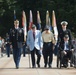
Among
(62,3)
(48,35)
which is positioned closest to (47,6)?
(62,3)

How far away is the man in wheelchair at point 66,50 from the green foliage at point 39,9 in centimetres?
3511

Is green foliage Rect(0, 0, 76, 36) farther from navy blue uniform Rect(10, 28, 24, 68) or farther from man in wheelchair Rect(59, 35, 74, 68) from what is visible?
man in wheelchair Rect(59, 35, 74, 68)

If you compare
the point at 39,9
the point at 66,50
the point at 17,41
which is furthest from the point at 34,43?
the point at 39,9

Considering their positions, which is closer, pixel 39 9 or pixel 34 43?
pixel 34 43

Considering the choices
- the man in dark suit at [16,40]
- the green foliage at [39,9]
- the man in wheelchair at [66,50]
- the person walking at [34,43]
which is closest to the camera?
the man in wheelchair at [66,50]

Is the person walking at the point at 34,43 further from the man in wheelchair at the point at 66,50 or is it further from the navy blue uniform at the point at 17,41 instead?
the man in wheelchair at the point at 66,50

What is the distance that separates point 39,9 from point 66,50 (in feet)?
143

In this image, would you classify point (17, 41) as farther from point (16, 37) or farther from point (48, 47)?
point (48, 47)

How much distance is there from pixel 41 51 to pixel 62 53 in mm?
1168

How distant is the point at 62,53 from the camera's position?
1827 centimetres

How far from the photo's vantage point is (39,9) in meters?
61.8

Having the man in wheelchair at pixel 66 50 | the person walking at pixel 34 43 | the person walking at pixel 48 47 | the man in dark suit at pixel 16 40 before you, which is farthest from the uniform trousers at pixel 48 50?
the man in dark suit at pixel 16 40

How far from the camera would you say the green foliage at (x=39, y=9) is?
2138 inches

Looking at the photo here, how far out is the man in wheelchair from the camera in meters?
18.3
